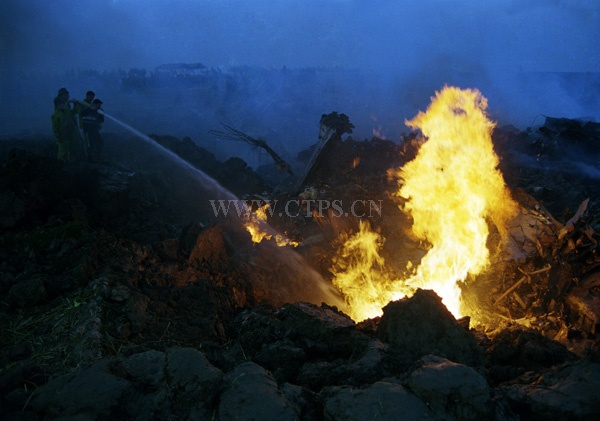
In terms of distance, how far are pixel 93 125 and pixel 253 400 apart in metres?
11.3

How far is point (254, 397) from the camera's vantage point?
230 centimetres

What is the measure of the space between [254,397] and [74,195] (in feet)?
23.6

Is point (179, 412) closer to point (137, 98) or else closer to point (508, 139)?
point (508, 139)

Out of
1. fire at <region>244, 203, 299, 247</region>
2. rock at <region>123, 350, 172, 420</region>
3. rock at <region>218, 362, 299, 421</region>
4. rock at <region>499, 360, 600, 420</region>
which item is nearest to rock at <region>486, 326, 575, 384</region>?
rock at <region>499, 360, 600, 420</region>

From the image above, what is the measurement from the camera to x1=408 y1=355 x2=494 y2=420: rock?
2.17 m

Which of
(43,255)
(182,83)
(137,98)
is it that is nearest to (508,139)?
(43,255)

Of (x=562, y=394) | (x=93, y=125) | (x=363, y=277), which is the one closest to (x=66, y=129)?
(x=93, y=125)

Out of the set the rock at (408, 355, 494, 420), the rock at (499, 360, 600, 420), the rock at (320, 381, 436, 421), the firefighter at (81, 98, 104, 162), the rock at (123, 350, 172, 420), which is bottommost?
the rock at (123, 350, 172, 420)

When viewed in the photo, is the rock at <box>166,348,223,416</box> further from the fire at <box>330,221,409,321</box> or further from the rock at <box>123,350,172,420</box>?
the fire at <box>330,221,409,321</box>

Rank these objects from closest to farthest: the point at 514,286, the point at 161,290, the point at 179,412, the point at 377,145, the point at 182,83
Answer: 1. the point at 179,412
2. the point at 161,290
3. the point at 514,286
4. the point at 377,145
5. the point at 182,83

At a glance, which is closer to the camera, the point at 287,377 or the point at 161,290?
the point at 287,377

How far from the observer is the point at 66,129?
966 centimetres

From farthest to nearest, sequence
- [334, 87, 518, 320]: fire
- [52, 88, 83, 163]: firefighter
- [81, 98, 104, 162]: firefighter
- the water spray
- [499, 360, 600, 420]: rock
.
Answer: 1. [81, 98, 104, 162]: firefighter
2. [52, 88, 83, 163]: firefighter
3. [334, 87, 518, 320]: fire
4. the water spray
5. [499, 360, 600, 420]: rock

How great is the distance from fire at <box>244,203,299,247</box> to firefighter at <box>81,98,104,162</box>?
5.24 metres
